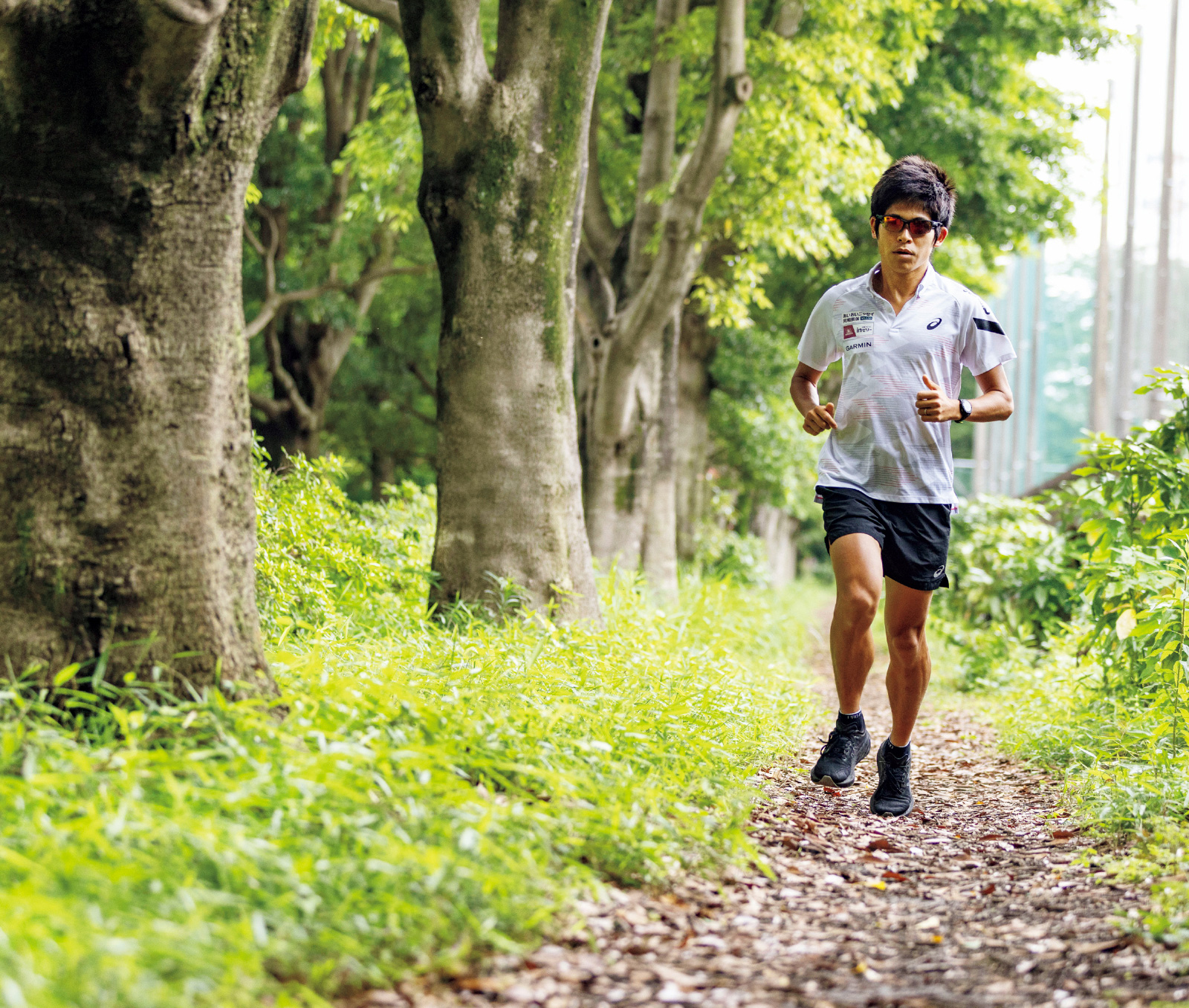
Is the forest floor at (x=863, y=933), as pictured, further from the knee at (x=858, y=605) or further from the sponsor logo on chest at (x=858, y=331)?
the sponsor logo on chest at (x=858, y=331)

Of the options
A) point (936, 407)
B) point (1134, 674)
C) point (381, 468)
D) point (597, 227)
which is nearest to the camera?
point (936, 407)

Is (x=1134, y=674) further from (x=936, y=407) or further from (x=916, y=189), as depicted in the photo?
(x=916, y=189)

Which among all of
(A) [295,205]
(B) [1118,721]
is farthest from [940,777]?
(A) [295,205]

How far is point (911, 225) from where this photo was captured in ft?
14.3

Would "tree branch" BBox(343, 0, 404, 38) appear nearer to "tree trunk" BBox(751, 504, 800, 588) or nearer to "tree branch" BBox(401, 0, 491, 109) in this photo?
"tree branch" BBox(401, 0, 491, 109)

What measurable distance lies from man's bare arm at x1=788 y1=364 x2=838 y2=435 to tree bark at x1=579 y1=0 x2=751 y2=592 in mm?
4787

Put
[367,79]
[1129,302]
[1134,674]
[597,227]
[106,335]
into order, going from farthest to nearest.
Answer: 1. [1129,302]
2. [367,79]
3. [597,227]
4. [1134,674]
5. [106,335]

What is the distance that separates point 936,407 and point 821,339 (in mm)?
671

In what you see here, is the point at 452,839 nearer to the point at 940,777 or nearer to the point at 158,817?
the point at 158,817

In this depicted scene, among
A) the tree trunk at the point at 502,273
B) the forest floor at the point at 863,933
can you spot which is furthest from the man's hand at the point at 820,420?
the tree trunk at the point at 502,273

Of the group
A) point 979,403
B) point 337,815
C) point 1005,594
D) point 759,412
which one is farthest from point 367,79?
point 337,815

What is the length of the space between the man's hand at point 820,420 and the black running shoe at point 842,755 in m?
1.20

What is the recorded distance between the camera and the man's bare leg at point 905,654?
4.42m

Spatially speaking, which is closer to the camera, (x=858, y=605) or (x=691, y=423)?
(x=858, y=605)
